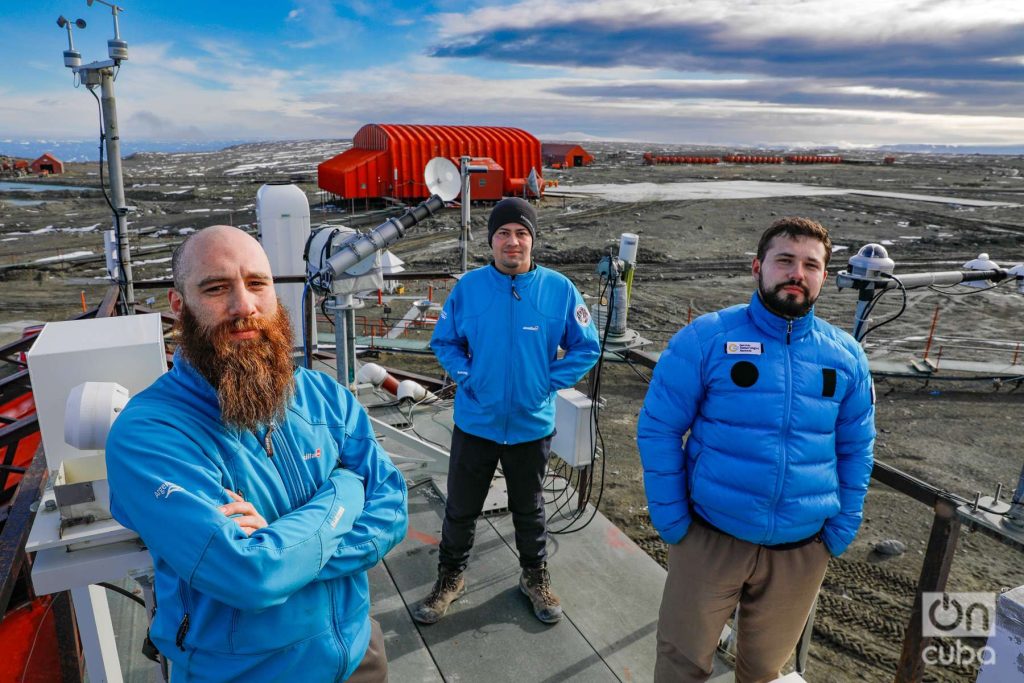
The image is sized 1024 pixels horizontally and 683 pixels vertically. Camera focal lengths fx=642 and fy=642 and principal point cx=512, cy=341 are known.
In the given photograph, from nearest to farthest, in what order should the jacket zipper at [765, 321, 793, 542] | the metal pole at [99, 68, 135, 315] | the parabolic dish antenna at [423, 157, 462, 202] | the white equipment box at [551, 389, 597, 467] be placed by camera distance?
the jacket zipper at [765, 321, 793, 542], the white equipment box at [551, 389, 597, 467], the metal pole at [99, 68, 135, 315], the parabolic dish antenna at [423, 157, 462, 202]

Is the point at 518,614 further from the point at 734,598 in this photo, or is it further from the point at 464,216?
the point at 464,216

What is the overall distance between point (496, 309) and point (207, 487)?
194cm

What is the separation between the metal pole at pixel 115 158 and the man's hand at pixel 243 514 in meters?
5.94

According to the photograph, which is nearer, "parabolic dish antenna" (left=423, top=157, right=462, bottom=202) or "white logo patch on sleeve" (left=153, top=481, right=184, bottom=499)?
"white logo patch on sleeve" (left=153, top=481, right=184, bottom=499)

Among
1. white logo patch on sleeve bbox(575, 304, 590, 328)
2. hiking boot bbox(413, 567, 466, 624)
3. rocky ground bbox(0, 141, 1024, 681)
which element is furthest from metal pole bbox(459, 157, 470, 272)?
hiking boot bbox(413, 567, 466, 624)

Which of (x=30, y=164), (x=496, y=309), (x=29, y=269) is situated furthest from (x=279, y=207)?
(x=30, y=164)

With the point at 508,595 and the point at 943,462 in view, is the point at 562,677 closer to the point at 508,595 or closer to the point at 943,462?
the point at 508,595

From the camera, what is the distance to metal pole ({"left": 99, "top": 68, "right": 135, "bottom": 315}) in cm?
663

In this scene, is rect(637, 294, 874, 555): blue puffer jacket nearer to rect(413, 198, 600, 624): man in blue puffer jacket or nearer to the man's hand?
rect(413, 198, 600, 624): man in blue puffer jacket

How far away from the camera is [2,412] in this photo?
266 inches

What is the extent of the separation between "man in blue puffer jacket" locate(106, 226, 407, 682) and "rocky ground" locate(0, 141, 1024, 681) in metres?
3.43

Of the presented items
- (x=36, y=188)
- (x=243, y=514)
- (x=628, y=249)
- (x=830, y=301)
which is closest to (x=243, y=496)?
(x=243, y=514)

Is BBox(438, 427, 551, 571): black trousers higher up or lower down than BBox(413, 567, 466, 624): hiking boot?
higher up

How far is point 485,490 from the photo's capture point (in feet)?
11.8
